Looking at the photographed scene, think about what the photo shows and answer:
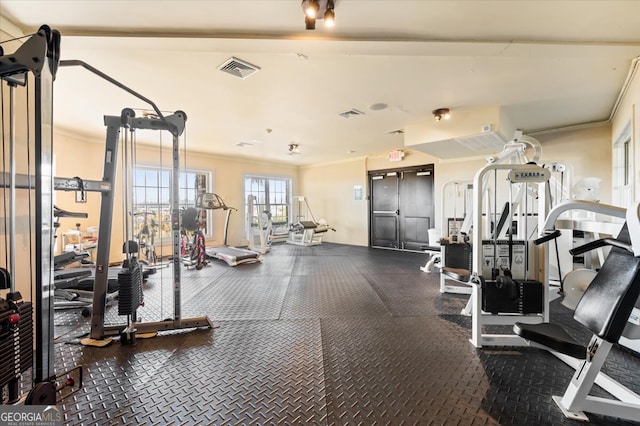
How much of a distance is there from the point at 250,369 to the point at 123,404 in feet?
2.39

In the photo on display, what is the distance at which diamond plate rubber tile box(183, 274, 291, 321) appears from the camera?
118 inches

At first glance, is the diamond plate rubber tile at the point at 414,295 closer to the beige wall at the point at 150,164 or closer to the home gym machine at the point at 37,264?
the home gym machine at the point at 37,264

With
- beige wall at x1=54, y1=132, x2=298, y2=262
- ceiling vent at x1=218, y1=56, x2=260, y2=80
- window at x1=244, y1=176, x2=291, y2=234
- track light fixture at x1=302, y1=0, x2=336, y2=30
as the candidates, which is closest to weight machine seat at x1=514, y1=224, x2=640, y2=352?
track light fixture at x1=302, y1=0, x2=336, y2=30

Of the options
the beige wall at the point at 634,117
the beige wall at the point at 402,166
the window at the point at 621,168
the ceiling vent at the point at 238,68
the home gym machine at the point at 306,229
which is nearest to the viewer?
the beige wall at the point at 634,117

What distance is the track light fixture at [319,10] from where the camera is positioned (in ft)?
5.86

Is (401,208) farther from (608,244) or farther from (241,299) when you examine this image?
(608,244)

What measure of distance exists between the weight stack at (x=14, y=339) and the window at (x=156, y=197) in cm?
437

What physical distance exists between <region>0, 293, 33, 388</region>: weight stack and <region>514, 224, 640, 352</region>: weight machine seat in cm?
255

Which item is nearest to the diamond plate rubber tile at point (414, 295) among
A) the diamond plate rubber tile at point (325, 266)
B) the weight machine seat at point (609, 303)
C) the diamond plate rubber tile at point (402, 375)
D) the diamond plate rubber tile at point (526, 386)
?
the diamond plate rubber tile at point (402, 375)

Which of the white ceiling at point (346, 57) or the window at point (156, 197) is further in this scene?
the window at point (156, 197)

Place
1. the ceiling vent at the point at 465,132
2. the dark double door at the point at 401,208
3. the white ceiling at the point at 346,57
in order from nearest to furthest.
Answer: the white ceiling at the point at 346,57 < the ceiling vent at the point at 465,132 < the dark double door at the point at 401,208

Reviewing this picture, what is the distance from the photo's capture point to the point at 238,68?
283cm

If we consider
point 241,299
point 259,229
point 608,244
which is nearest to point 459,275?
point 608,244

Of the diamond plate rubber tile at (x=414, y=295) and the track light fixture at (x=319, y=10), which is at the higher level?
the track light fixture at (x=319, y=10)
